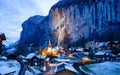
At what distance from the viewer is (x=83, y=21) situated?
16375 centimetres

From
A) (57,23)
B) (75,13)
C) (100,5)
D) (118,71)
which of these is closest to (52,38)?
(57,23)

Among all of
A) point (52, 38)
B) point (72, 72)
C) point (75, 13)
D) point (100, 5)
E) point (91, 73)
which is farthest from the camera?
point (52, 38)

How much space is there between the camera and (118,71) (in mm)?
46719

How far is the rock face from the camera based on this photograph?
480ft

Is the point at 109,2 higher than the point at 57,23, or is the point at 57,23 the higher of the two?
the point at 109,2

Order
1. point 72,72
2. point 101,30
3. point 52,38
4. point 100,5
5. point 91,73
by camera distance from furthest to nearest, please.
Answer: point 52,38 → point 100,5 → point 101,30 → point 91,73 → point 72,72

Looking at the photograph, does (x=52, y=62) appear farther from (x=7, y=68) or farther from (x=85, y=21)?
(x=85, y=21)

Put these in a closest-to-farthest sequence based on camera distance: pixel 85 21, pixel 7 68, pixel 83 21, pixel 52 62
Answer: pixel 7 68 → pixel 52 62 → pixel 85 21 → pixel 83 21

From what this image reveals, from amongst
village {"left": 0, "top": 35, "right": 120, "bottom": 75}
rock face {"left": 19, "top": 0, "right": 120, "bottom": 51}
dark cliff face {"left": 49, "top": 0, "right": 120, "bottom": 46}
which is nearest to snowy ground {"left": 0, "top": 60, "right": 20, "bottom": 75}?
village {"left": 0, "top": 35, "right": 120, "bottom": 75}

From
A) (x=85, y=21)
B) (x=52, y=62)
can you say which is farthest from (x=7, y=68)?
(x=85, y=21)

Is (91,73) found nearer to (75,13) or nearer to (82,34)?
(82,34)

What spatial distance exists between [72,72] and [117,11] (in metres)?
119

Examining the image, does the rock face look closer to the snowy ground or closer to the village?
the village

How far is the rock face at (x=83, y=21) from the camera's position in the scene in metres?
146
